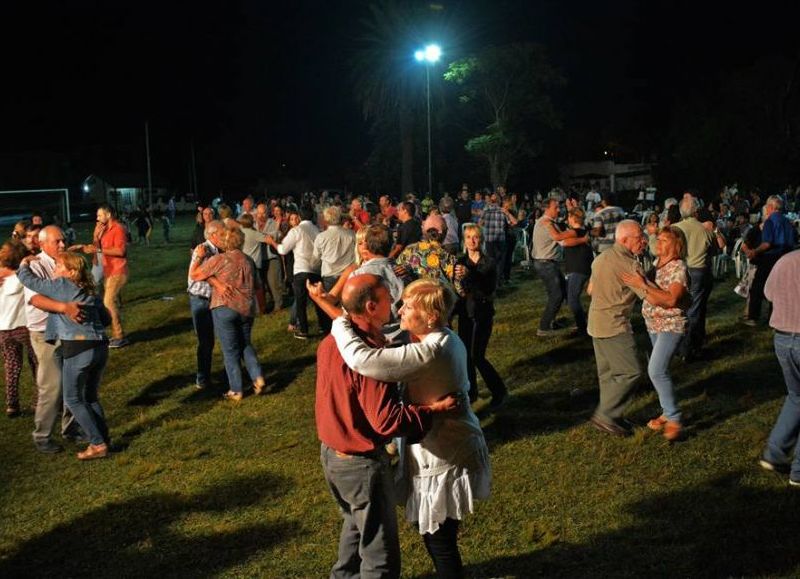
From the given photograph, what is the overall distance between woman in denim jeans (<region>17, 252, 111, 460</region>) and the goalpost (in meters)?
21.1

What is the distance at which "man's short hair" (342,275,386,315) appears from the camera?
3391 millimetres

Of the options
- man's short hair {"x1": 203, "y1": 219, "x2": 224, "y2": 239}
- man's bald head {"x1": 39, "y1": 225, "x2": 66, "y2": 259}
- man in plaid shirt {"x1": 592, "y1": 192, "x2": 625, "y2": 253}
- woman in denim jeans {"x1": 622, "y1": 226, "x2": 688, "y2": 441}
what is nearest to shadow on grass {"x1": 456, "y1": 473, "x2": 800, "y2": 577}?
woman in denim jeans {"x1": 622, "y1": 226, "x2": 688, "y2": 441}

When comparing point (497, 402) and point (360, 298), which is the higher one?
point (360, 298)

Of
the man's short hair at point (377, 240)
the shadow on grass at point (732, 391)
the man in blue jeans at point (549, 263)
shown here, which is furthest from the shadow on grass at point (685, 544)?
the man in blue jeans at point (549, 263)

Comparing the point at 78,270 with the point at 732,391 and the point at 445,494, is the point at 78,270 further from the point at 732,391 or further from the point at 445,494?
the point at 732,391

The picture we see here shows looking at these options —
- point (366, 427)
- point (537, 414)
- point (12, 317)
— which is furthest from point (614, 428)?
point (12, 317)

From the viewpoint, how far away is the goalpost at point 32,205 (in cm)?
2653

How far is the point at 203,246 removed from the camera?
26.0 ft

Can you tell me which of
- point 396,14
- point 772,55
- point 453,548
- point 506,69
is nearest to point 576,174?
point 506,69

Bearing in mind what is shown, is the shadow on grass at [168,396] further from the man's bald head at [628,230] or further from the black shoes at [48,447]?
the man's bald head at [628,230]

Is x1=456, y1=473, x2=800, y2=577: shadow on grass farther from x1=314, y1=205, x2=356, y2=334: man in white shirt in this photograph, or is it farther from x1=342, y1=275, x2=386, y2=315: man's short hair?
x1=314, y1=205, x2=356, y2=334: man in white shirt

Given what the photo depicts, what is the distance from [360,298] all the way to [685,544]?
8.69 ft

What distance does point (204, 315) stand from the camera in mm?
8258

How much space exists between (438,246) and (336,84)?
6273 cm
